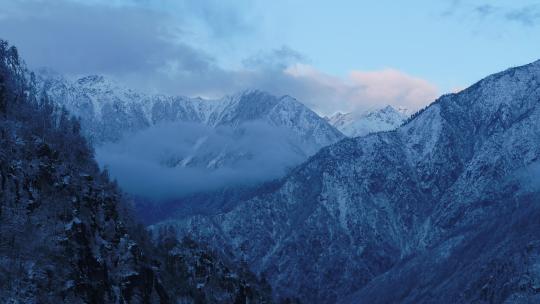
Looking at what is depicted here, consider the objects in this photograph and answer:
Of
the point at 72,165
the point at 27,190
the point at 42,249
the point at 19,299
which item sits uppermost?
the point at 72,165

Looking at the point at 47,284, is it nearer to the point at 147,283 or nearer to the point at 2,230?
the point at 2,230

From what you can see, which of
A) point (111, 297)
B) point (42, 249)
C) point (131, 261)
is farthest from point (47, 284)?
point (131, 261)

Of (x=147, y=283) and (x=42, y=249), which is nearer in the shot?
(x=42, y=249)

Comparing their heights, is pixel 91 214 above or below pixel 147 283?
above

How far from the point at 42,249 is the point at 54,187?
19.9m

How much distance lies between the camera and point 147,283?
189875 mm

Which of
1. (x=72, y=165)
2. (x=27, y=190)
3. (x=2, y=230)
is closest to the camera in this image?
(x=2, y=230)

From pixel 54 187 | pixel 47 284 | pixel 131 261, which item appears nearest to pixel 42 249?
pixel 47 284

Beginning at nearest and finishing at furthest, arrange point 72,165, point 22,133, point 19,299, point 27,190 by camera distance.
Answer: point 19,299, point 27,190, point 22,133, point 72,165

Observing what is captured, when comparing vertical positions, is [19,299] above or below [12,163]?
below

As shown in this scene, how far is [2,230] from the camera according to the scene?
153 m

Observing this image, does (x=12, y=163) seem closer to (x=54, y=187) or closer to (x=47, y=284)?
(x=54, y=187)

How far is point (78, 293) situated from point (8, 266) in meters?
17.4

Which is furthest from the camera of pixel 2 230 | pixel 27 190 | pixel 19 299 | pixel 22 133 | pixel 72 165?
pixel 72 165
